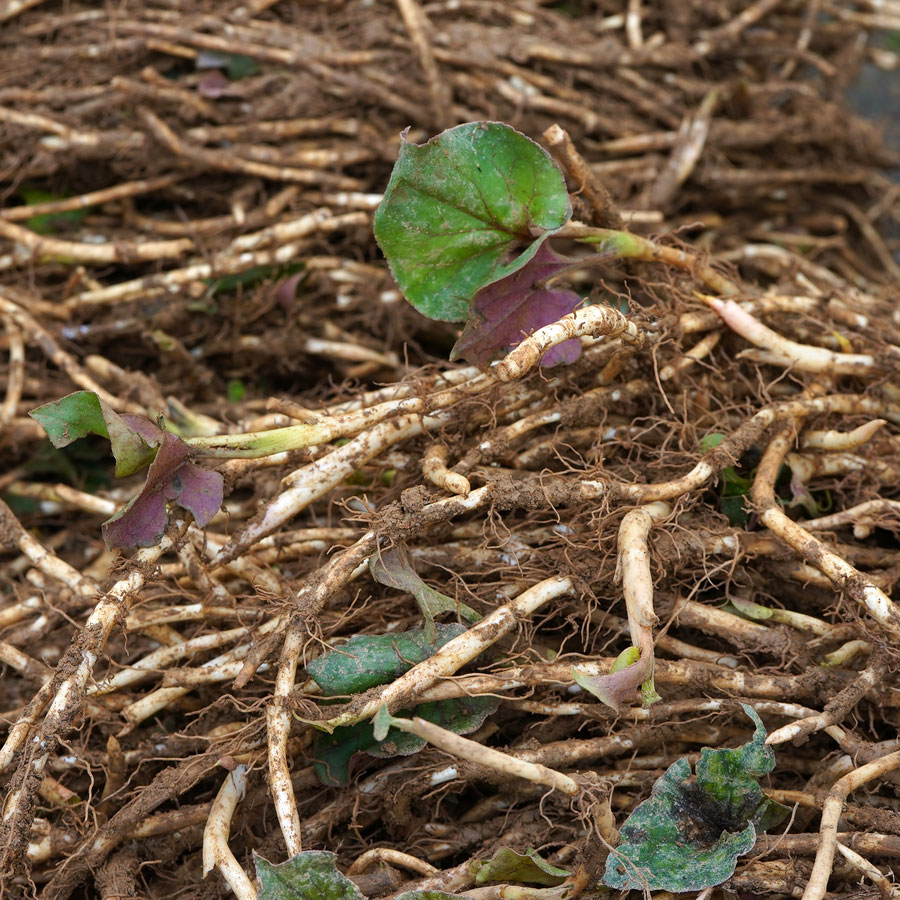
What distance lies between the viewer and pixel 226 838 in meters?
0.92

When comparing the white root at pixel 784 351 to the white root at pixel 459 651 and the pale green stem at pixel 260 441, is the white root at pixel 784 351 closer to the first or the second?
the white root at pixel 459 651

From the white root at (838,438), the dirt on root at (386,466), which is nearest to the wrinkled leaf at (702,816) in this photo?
the dirt on root at (386,466)

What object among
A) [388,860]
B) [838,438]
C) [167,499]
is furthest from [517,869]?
[838,438]

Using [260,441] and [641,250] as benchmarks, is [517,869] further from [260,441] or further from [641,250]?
[641,250]

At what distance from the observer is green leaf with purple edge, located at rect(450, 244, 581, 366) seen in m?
1.02

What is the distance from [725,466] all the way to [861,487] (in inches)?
8.6

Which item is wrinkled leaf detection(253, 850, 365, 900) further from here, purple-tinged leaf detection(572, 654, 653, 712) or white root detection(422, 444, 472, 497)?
white root detection(422, 444, 472, 497)

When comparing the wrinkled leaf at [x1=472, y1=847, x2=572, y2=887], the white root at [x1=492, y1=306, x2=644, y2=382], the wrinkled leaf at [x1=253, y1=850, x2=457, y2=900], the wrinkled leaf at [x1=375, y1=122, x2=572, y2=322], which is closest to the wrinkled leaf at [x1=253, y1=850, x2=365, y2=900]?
the wrinkled leaf at [x1=253, y1=850, x2=457, y2=900]

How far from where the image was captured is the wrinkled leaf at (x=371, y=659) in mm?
937

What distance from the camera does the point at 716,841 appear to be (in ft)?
2.89

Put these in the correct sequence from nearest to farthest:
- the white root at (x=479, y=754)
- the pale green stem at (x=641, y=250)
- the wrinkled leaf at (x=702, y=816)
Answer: the white root at (x=479, y=754)
the wrinkled leaf at (x=702, y=816)
the pale green stem at (x=641, y=250)

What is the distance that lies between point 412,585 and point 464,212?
16.7 inches

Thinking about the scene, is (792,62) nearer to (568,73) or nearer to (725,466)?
(568,73)

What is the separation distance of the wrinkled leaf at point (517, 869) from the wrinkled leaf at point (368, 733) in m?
0.13
